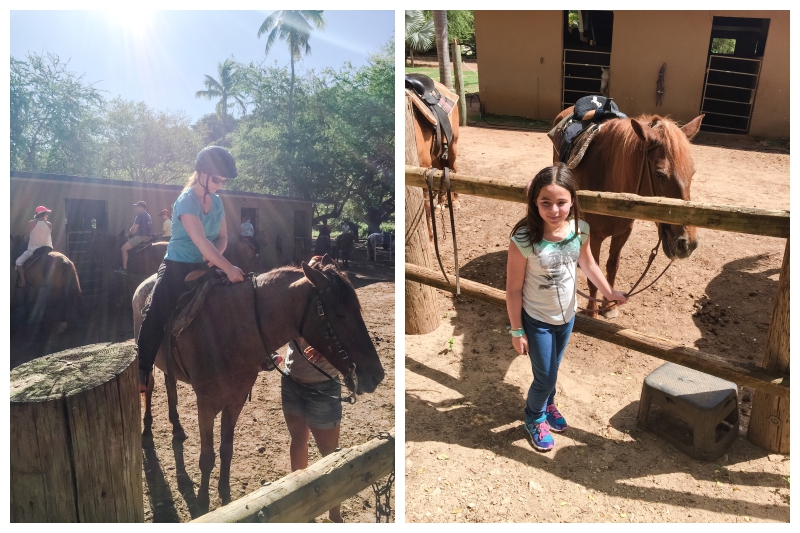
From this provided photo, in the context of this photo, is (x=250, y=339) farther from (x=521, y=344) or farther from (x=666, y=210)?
(x=666, y=210)

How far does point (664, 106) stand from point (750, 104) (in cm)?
146

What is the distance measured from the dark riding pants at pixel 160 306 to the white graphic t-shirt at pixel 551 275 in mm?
1482

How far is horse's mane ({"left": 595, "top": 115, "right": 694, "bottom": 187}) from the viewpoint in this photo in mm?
3262

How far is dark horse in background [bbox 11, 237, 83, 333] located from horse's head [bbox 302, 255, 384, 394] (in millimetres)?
876

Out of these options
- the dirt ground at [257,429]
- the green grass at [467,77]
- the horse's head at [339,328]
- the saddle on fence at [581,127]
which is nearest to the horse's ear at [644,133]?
the saddle on fence at [581,127]

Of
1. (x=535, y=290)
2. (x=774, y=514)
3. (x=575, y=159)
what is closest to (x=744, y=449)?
(x=774, y=514)

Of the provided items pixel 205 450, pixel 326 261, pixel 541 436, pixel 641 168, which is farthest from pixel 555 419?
pixel 205 450

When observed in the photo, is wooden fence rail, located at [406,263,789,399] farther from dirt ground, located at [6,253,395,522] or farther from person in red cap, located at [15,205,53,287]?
person in red cap, located at [15,205,53,287]

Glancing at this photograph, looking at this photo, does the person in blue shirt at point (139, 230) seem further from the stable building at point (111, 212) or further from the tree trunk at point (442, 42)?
the tree trunk at point (442, 42)

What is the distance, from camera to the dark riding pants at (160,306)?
213cm

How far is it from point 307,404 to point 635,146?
2753mm

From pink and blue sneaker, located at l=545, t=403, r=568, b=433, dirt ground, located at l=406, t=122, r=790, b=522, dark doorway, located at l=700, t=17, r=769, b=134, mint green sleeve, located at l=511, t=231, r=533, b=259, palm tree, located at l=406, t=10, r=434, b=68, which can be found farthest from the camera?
palm tree, located at l=406, t=10, r=434, b=68

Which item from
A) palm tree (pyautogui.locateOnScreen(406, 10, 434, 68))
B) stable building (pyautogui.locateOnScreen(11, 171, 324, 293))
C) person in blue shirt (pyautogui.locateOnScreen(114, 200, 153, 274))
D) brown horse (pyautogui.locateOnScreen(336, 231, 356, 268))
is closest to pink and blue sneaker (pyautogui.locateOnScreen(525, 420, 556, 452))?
brown horse (pyautogui.locateOnScreen(336, 231, 356, 268))
